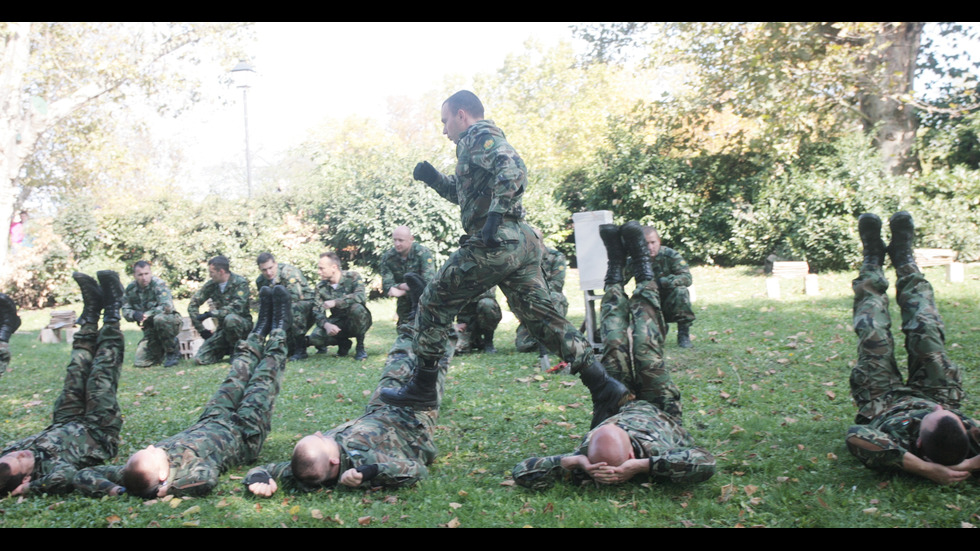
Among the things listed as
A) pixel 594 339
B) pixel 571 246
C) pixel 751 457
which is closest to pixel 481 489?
pixel 751 457

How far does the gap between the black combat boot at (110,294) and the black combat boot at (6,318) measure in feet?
3.04

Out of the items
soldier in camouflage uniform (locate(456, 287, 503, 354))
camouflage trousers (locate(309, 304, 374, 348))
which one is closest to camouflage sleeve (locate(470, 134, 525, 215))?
soldier in camouflage uniform (locate(456, 287, 503, 354))

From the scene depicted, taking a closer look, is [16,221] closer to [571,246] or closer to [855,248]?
[571,246]

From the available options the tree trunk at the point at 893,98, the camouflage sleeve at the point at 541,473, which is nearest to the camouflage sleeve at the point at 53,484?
the camouflage sleeve at the point at 541,473

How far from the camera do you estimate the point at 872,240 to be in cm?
565

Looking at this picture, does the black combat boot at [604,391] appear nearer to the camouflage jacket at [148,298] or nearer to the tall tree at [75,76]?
the camouflage jacket at [148,298]

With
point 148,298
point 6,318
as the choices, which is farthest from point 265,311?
point 148,298

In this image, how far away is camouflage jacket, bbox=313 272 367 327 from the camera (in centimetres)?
1048

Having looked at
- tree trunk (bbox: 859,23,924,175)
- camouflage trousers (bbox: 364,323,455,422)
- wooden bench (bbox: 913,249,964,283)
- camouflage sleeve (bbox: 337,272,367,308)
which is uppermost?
tree trunk (bbox: 859,23,924,175)

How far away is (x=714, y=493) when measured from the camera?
4.40m

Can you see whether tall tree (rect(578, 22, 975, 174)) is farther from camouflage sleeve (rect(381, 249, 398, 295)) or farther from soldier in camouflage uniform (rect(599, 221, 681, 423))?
soldier in camouflage uniform (rect(599, 221, 681, 423))

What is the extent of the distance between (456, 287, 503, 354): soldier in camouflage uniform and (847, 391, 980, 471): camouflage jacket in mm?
5773

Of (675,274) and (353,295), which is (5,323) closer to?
(353,295)

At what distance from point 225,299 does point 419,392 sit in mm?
6668
